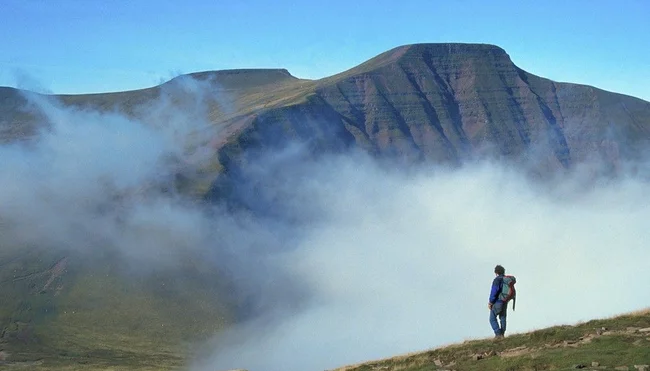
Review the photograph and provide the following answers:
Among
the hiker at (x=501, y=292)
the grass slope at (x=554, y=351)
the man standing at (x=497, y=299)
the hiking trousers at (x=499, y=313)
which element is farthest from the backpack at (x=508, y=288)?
the grass slope at (x=554, y=351)

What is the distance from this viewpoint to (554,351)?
3653 cm

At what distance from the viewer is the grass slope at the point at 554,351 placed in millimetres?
33344

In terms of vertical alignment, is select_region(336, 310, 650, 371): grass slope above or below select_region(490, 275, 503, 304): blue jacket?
below

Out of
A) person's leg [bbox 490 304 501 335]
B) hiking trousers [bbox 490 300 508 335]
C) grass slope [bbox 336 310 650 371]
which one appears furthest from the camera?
person's leg [bbox 490 304 501 335]

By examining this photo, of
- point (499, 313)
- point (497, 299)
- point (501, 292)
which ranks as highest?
point (501, 292)

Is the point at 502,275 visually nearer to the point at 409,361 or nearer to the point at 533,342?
the point at 533,342

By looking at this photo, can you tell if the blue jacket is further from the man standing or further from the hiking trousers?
the hiking trousers

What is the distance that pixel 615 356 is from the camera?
33469 millimetres

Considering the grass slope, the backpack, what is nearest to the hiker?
the backpack

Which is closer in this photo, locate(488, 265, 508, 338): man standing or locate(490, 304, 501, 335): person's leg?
locate(488, 265, 508, 338): man standing

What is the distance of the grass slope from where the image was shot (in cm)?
3334

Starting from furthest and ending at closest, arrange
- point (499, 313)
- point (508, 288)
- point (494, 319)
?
1. point (494, 319)
2. point (499, 313)
3. point (508, 288)

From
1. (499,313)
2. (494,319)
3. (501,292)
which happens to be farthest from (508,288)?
(494,319)

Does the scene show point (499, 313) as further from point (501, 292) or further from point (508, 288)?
point (508, 288)
